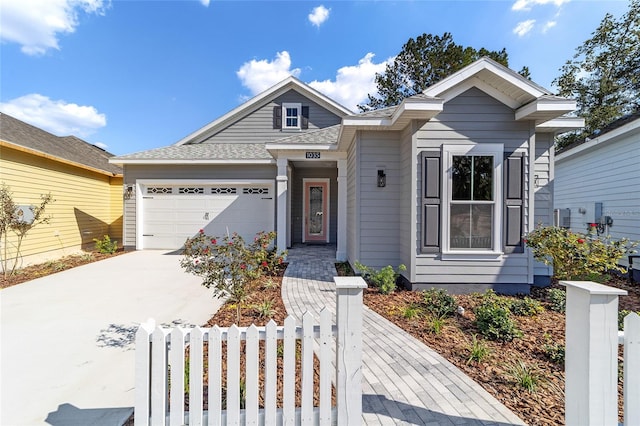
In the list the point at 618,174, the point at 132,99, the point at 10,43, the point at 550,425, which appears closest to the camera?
the point at 550,425

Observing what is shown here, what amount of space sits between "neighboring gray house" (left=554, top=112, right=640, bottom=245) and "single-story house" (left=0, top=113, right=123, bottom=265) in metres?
13.1

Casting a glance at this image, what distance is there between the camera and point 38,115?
22594 mm

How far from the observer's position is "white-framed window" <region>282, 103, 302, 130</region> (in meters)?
11.2

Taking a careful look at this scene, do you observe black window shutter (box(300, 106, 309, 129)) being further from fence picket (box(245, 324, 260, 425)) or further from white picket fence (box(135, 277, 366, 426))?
fence picket (box(245, 324, 260, 425))

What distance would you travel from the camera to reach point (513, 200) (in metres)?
4.91

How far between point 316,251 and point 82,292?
5.87m

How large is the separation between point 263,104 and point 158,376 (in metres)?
11.0

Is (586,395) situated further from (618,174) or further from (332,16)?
(332,16)

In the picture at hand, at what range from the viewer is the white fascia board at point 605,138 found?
6384 millimetres

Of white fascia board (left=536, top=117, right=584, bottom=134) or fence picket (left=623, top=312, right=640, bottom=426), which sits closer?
fence picket (left=623, top=312, right=640, bottom=426)

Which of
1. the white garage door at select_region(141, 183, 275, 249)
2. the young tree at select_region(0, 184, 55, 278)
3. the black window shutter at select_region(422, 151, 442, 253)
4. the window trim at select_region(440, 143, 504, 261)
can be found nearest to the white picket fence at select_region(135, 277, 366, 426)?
the black window shutter at select_region(422, 151, 442, 253)

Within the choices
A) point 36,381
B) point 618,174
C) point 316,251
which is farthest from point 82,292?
point 618,174

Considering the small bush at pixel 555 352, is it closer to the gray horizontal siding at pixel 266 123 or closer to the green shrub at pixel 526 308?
the green shrub at pixel 526 308

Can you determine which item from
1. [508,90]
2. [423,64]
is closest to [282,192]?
[508,90]
